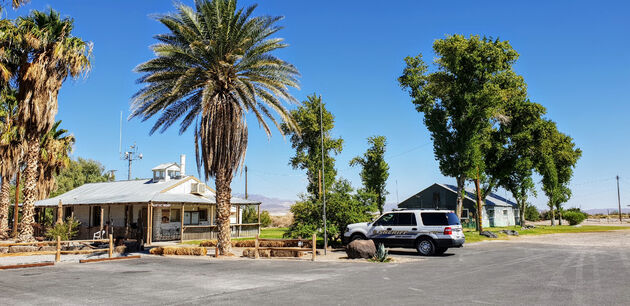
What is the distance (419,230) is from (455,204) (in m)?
36.4

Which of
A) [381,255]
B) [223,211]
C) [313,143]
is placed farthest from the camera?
[313,143]

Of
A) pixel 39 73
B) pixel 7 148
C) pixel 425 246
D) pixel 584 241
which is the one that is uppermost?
pixel 39 73

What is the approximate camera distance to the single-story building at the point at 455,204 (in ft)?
175

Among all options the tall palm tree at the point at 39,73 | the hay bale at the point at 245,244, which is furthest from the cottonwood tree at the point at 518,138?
the tall palm tree at the point at 39,73

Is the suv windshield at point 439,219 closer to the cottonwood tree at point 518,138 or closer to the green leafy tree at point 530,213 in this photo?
the cottonwood tree at point 518,138

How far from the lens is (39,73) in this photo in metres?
24.0

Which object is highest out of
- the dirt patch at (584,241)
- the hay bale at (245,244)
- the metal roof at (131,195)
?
the metal roof at (131,195)

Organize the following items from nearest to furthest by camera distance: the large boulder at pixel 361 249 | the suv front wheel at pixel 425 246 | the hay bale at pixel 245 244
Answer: the large boulder at pixel 361 249, the suv front wheel at pixel 425 246, the hay bale at pixel 245 244

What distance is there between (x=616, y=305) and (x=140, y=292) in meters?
10.4

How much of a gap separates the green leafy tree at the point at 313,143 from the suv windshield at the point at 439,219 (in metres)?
29.1

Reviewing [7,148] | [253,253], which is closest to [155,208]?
[7,148]

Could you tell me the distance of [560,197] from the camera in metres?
59.0

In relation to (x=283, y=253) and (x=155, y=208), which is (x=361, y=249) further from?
(x=155, y=208)

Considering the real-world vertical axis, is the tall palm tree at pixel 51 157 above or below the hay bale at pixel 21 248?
above
